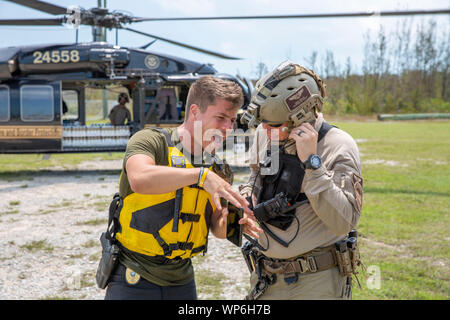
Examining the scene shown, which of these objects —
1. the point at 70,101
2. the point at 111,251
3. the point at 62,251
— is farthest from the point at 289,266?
the point at 70,101

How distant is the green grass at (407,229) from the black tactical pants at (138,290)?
8.82ft

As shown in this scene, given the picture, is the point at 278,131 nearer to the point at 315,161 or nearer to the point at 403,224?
the point at 315,161

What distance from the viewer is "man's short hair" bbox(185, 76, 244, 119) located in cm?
233

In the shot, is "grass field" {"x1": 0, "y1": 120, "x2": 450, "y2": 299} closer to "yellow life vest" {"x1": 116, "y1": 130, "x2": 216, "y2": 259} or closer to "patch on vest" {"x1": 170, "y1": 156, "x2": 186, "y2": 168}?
"yellow life vest" {"x1": 116, "y1": 130, "x2": 216, "y2": 259}

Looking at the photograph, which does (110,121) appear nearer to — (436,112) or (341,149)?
(341,149)

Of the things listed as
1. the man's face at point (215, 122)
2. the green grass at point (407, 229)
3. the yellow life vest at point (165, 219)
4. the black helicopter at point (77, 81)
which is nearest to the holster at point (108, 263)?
the yellow life vest at point (165, 219)

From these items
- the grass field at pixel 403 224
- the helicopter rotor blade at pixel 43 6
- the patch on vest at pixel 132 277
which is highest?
the helicopter rotor blade at pixel 43 6

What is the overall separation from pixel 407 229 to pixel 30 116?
9.64 m

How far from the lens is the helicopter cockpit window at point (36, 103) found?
1141 cm

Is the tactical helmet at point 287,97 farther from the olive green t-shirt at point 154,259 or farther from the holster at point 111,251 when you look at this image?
the holster at point 111,251

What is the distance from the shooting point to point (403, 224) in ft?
23.3

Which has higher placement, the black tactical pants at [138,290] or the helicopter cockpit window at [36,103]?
the helicopter cockpit window at [36,103]

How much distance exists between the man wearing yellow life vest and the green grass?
2.76m

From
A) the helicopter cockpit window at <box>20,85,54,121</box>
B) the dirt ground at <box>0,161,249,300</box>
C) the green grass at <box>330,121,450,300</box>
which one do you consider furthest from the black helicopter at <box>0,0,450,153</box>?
the green grass at <box>330,121,450,300</box>
